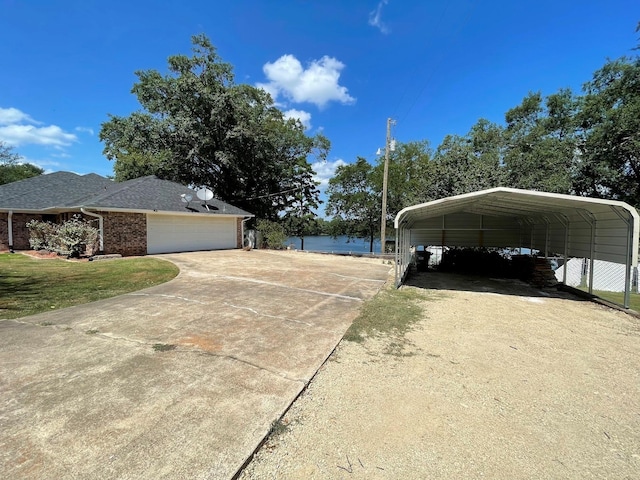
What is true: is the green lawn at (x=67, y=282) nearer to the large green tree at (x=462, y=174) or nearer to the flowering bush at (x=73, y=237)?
the flowering bush at (x=73, y=237)

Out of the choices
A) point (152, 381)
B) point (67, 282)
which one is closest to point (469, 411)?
point (152, 381)

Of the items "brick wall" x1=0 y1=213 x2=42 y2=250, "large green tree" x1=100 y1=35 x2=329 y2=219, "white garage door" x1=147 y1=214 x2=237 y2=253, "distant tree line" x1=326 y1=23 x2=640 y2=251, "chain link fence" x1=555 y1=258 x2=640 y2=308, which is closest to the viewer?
"chain link fence" x1=555 y1=258 x2=640 y2=308

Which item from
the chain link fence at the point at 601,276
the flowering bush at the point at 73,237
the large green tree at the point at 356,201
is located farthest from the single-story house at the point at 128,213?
the chain link fence at the point at 601,276

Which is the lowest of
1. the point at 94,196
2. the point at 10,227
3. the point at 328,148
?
the point at 10,227

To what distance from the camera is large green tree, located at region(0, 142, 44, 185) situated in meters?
30.0

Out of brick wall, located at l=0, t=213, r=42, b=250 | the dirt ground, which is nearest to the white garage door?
brick wall, located at l=0, t=213, r=42, b=250

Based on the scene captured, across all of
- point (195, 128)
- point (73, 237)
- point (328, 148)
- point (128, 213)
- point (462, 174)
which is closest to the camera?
point (73, 237)

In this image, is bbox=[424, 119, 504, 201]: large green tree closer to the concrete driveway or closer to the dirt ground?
the dirt ground

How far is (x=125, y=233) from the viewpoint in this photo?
12.5m

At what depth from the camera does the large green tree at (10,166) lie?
3004 cm

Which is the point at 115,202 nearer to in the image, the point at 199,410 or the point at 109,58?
the point at 109,58

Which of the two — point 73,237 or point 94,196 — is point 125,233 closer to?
point 73,237

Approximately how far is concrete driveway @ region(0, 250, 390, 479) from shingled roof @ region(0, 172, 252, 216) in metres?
8.98

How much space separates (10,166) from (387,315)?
4610 centimetres
